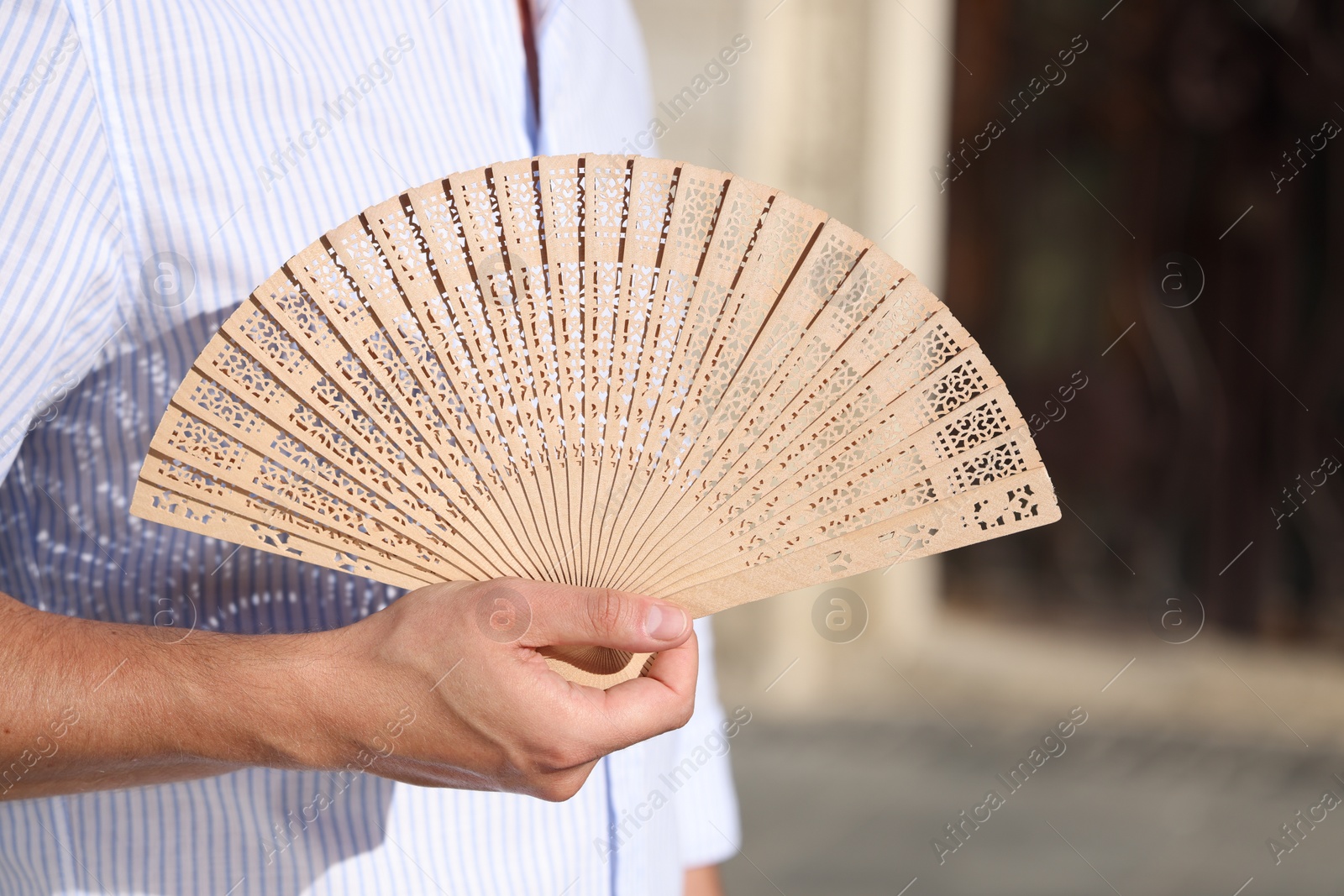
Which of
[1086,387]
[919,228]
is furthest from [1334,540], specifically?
[919,228]

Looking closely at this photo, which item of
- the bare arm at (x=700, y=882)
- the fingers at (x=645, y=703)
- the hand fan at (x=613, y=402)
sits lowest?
the bare arm at (x=700, y=882)

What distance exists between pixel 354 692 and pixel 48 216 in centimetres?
47

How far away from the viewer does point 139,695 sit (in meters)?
0.93

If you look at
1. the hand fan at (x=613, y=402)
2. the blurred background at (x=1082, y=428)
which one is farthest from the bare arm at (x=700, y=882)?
the blurred background at (x=1082, y=428)

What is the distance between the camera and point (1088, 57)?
4508mm

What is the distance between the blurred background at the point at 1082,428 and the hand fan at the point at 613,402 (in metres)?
2.82

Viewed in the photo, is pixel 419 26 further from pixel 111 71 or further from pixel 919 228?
pixel 919 228

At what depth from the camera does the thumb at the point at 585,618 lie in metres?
0.91

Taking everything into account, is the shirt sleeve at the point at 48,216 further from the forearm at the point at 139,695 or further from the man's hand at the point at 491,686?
the man's hand at the point at 491,686

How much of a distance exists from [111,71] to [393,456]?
0.42 meters

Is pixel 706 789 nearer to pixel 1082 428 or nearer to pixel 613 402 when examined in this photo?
pixel 613 402

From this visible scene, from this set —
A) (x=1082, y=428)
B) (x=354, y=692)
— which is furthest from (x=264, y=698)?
(x=1082, y=428)

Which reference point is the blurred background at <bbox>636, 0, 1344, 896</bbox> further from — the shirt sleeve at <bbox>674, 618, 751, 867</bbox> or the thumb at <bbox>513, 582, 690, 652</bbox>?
the thumb at <bbox>513, 582, 690, 652</bbox>

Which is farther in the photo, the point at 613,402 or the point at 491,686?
the point at 613,402
